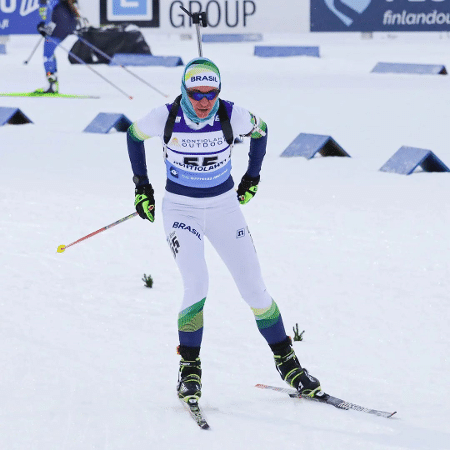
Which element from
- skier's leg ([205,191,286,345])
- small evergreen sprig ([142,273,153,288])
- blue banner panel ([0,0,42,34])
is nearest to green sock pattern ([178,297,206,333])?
skier's leg ([205,191,286,345])

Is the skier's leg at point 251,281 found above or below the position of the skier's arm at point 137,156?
below

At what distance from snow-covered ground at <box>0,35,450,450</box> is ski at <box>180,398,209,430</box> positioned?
4cm

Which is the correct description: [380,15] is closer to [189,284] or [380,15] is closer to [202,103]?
[202,103]

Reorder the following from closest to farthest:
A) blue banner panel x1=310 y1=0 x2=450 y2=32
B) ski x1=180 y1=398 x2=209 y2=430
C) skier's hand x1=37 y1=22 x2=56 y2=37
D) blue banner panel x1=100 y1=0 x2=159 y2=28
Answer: ski x1=180 y1=398 x2=209 y2=430
skier's hand x1=37 y1=22 x2=56 y2=37
blue banner panel x1=310 y1=0 x2=450 y2=32
blue banner panel x1=100 y1=0 x2=159 y2=28

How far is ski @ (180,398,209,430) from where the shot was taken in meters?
4.30

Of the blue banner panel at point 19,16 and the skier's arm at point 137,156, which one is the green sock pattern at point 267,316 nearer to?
the skier's arm at point 137,156

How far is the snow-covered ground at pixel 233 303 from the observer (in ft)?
14.3

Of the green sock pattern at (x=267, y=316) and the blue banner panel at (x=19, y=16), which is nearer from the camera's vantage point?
the green sock pattern at (x=267, y=316)

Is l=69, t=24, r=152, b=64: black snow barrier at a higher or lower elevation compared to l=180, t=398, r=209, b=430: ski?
lower

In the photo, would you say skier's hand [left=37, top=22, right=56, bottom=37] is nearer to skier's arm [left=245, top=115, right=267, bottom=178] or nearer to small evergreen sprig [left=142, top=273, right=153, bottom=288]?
small evergreen sprig [left=142, top=273, right=153, bottom=288]

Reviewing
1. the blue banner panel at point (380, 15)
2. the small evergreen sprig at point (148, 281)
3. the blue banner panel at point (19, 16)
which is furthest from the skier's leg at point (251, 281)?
the blue banner panel at point (19, 16)

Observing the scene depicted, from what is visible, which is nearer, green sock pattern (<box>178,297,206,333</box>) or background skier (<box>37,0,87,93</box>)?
green sock pattern (<box>178,297,206,333</box>)

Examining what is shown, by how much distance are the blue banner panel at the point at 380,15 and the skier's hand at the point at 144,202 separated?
58.4 ft

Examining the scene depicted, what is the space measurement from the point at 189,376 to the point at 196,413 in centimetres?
24
